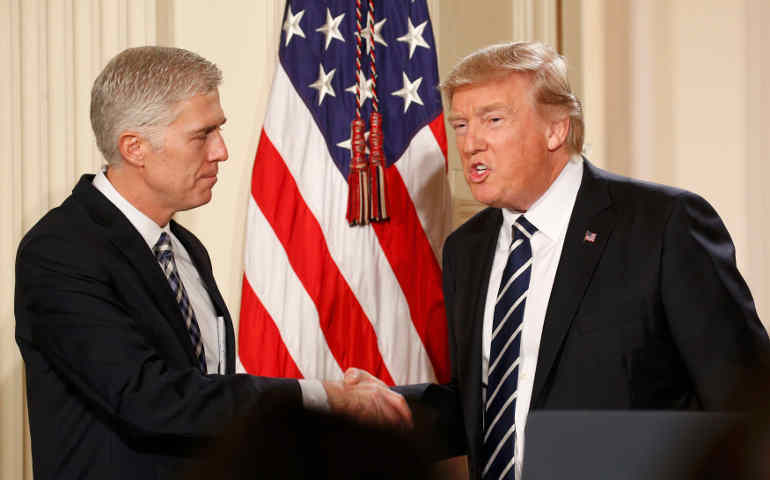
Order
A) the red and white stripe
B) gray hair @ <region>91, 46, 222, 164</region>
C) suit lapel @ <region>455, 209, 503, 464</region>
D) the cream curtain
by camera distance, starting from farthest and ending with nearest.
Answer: the red and white stripe, the cream curtain, suit lapel @ <region>455, 209, 503, 464</region>, gray hair @ <region>91, 46, 222, 164</region>

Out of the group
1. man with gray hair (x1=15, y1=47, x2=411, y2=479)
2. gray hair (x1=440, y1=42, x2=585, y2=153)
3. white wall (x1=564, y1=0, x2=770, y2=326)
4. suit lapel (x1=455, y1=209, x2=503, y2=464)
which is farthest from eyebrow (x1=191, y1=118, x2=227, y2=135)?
white wall (x1=564, y1=0, x2=770, y2=326)

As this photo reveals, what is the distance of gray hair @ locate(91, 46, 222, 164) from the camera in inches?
94.3

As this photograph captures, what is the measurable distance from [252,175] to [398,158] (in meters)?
0.59

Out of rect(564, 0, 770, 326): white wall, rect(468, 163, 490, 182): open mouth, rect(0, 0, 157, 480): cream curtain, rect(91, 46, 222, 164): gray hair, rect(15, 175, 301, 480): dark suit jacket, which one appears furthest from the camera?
rect(564, 0, 770, 326): white wall

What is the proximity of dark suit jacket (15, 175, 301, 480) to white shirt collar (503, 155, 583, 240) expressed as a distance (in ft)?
2.84

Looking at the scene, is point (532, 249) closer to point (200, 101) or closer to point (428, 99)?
point (200, 101)

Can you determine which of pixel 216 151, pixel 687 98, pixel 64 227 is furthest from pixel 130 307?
pixel 687 98

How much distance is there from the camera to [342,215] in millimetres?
3588

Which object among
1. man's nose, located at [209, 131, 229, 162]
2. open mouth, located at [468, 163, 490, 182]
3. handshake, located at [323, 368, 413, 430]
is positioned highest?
man's nose, located at [209, 131, 229, 162]

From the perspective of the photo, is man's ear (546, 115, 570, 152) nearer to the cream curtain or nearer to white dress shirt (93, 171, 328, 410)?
white dress shirt (93, 171, 328, 410)

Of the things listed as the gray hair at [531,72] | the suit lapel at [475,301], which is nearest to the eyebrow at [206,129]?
the gray hair at [531,72]

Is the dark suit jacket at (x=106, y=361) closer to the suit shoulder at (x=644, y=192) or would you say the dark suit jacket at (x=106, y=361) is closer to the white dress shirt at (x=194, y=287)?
the white dress shirt at (x=194, y=287)

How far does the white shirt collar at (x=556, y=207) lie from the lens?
2547 mm

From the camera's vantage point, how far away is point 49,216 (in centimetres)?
232
